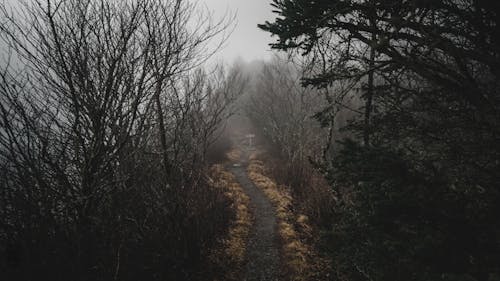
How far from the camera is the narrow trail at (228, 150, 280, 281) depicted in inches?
233

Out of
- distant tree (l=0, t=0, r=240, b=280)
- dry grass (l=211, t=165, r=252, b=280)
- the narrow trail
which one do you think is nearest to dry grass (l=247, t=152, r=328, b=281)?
the narrow trail

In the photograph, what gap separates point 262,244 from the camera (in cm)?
725

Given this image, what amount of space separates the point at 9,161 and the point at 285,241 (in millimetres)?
6259

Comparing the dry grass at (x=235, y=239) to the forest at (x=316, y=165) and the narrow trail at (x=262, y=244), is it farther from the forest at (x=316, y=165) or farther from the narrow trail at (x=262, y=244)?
the forest at (x=316, y=165)

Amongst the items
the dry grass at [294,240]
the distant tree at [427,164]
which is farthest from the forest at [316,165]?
the dry grass at [294,240]

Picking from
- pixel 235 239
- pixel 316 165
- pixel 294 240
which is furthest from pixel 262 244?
pixel 316 165

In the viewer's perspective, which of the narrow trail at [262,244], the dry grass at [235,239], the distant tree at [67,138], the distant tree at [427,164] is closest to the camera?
the distant tree at [427,164]

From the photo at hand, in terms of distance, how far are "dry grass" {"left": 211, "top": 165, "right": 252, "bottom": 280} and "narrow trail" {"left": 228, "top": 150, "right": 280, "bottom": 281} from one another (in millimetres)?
187

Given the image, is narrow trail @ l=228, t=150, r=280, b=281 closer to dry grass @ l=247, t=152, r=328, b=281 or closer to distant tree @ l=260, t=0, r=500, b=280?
dry grass @ l=247, t=152, r=328, b=281

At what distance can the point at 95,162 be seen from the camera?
334cm

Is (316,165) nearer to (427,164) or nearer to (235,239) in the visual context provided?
(427,164)

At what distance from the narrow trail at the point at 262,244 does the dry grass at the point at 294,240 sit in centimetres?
23

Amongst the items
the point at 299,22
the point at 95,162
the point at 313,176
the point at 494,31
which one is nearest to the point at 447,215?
the point at 494,31

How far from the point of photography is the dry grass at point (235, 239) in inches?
242
